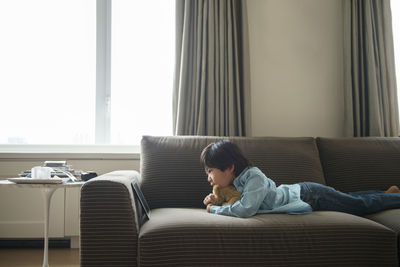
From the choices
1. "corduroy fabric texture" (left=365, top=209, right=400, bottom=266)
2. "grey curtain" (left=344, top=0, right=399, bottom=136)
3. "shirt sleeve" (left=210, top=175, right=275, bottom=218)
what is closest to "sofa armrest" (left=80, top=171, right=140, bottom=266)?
"shirt sleeve" (left=210, top=175, right=275, bottom=218)

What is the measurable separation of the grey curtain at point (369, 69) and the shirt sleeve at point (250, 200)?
4.73 ft

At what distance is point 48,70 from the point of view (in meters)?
3.03

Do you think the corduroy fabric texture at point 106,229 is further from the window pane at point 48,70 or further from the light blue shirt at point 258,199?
the window pane at point 48,70

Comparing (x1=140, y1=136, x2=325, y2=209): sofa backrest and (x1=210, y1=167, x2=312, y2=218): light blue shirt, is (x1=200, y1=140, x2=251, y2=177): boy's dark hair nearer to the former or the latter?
(x1=210, y1=167, x2=312, y2=218): light blue shirt

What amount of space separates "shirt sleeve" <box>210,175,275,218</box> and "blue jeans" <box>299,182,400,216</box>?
1.11ft

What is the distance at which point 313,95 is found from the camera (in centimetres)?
302

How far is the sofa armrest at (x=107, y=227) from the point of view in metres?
1.54

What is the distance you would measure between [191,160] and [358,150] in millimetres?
1097

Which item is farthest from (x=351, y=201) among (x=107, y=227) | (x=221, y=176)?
(x=107, y=227)

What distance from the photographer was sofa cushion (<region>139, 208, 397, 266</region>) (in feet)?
4.91

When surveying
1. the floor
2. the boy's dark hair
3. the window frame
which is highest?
the window frame

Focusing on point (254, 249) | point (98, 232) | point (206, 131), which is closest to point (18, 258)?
point (98, 232)

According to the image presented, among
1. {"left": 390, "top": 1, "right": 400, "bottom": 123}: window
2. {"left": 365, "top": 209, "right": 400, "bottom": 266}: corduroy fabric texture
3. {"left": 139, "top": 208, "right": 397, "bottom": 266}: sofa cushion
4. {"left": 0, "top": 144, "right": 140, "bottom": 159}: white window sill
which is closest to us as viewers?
{"left": 139, "top": 208, "right": 397, "bottom": 266}: sofa cushion

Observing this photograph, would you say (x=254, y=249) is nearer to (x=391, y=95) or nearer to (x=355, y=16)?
(x=391, y=95)
